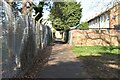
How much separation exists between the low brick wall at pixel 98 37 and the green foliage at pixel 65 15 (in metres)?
13.7

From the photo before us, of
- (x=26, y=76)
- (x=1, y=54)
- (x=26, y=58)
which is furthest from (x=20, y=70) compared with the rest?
(x=1, y=54)

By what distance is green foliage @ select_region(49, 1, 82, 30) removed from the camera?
147 feet

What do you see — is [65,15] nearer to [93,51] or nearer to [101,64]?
[93,51]

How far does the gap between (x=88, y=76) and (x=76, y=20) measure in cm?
3955

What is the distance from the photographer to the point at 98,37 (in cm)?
3038

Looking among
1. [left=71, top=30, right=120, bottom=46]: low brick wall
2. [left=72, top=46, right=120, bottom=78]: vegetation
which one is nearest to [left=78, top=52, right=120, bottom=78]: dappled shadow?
[left=72, top=46, right=120, bottom=78]: vegetation

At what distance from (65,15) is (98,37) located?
55.2ft

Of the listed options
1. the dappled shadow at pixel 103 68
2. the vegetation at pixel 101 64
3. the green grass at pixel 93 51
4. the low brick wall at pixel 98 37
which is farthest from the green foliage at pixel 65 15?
the dappled shadow at pixel 103 68

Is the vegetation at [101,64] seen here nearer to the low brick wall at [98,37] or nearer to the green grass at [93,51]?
the green grass at [93,51]

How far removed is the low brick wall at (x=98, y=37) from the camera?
3019cm

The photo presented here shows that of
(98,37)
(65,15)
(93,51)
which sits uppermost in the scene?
(65,15)

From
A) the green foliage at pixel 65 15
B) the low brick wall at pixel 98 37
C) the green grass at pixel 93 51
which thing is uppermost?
the green foliage at pixel 65 15

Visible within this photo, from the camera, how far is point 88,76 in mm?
9820

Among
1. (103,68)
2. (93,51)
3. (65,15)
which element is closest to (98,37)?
(93,51)
